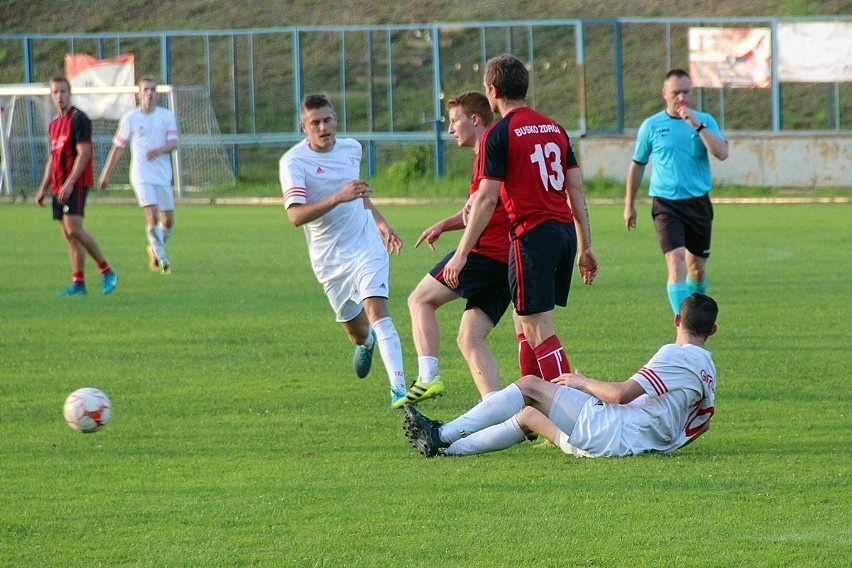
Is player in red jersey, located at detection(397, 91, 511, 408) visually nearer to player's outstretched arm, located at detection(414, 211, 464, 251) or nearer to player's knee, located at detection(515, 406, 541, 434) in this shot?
player's outstretched arm, located at detection(414, 211, 464, 251)

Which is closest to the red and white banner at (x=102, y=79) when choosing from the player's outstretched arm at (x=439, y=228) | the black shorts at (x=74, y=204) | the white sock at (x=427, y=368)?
the black shorts at (x=74, y=204)

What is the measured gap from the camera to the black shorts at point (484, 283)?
7.35 meters

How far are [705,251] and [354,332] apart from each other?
355cm

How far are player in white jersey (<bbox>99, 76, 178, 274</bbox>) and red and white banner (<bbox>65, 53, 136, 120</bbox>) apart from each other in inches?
610

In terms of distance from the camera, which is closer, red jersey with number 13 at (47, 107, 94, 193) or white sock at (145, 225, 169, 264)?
red jersey with number 13 at (47, 107, 94, 193)

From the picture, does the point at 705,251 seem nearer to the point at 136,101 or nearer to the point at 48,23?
the point at 136,101

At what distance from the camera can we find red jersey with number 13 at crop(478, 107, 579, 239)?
6.59 m

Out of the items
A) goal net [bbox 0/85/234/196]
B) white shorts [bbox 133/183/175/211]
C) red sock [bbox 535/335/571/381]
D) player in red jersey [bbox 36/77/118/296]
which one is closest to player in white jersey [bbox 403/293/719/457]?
red sock [bbox 535/335/571/381]

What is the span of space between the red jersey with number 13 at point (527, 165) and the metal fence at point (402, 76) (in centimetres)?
2357

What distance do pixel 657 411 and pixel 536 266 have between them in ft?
3.14

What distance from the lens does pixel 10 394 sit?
850 centimetres

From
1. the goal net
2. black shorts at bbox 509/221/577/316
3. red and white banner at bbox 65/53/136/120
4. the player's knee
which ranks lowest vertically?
the player's knee

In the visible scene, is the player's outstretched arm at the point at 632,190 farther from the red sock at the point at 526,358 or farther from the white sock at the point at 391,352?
the red sock at the point at 526,358

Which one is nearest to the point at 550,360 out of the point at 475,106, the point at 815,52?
the point at 475,106
